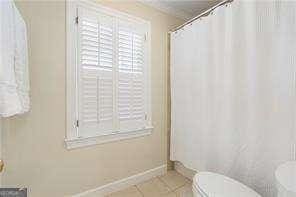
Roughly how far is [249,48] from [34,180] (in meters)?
2.06

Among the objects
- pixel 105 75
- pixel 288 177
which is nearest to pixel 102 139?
pixel 105 75

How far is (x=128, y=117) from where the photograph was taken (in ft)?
A: 7.34

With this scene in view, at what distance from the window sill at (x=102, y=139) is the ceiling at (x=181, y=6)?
1.54 meters

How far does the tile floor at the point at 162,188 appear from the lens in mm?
2096

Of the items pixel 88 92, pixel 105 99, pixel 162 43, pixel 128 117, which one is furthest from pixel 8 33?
pixel 162 43

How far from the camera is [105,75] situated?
2035 millimetres

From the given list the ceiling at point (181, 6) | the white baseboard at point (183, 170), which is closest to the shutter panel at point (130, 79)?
the ceiling at point (181, 6)

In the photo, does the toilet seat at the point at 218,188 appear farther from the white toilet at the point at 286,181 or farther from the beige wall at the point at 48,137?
the beige wall at the point at 48,137

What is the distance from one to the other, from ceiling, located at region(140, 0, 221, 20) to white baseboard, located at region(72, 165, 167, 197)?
2061 millimetres

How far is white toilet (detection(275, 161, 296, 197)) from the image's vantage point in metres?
0.86

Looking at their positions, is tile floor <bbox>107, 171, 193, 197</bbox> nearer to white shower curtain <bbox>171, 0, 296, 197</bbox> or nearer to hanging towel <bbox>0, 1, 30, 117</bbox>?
white shower curtain <bbox>171, 0, 296, 197</bbox>

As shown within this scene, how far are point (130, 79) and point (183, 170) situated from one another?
4.50 ft

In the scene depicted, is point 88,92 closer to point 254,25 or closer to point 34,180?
point 34,180

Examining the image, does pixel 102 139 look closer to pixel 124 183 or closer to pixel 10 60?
pixel 124 183
